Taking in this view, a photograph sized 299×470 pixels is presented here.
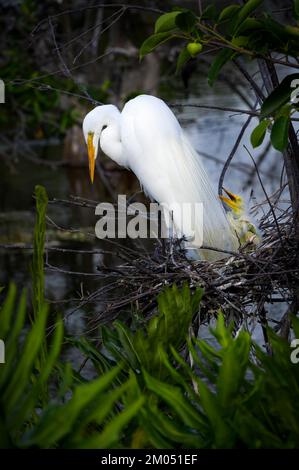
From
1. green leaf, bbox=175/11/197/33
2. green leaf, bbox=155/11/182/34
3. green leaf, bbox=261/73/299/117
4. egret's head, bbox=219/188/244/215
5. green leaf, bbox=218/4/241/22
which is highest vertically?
green leaf, bbox=218/4/241/22

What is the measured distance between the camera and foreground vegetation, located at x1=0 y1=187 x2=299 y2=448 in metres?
1.14

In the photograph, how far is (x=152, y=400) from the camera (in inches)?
62.6

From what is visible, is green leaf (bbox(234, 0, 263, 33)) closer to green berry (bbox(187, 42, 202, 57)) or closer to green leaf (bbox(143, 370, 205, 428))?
green berry (bbox(187, 42, 202, 57))

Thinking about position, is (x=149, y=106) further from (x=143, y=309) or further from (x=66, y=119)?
(x=66, y=119)

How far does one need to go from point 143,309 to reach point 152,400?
49 cm

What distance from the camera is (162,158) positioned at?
2.79m

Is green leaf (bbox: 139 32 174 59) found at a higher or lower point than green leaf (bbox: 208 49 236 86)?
higher

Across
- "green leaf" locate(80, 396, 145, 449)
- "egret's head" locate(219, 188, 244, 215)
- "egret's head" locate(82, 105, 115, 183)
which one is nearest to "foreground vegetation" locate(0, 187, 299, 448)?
"green leaf" locate(80, 396, 145, 449)

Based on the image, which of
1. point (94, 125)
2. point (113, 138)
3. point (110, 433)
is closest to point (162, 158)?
point (113, 138)

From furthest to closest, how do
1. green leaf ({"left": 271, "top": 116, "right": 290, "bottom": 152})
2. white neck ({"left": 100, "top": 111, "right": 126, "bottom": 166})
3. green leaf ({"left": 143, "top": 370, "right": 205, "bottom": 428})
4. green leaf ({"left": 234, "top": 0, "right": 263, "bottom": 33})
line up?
1. white neck ({"left": 100, "top": 111, "right": 126, "bottom": 166})
2. green leaf ({"left": 271, "top": 116, "right": 290, "bottom": 152})
3. green leaf ({"left": 234, "top": 0, "right": 263, "bottom": 33})
4. green leaf ({"left": 143, "top": 370, "right": 205, "bottom": 428})

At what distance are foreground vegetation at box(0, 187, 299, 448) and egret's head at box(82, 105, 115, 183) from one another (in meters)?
0.93

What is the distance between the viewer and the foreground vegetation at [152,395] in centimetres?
114

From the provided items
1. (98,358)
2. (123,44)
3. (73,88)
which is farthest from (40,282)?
(123,44)
